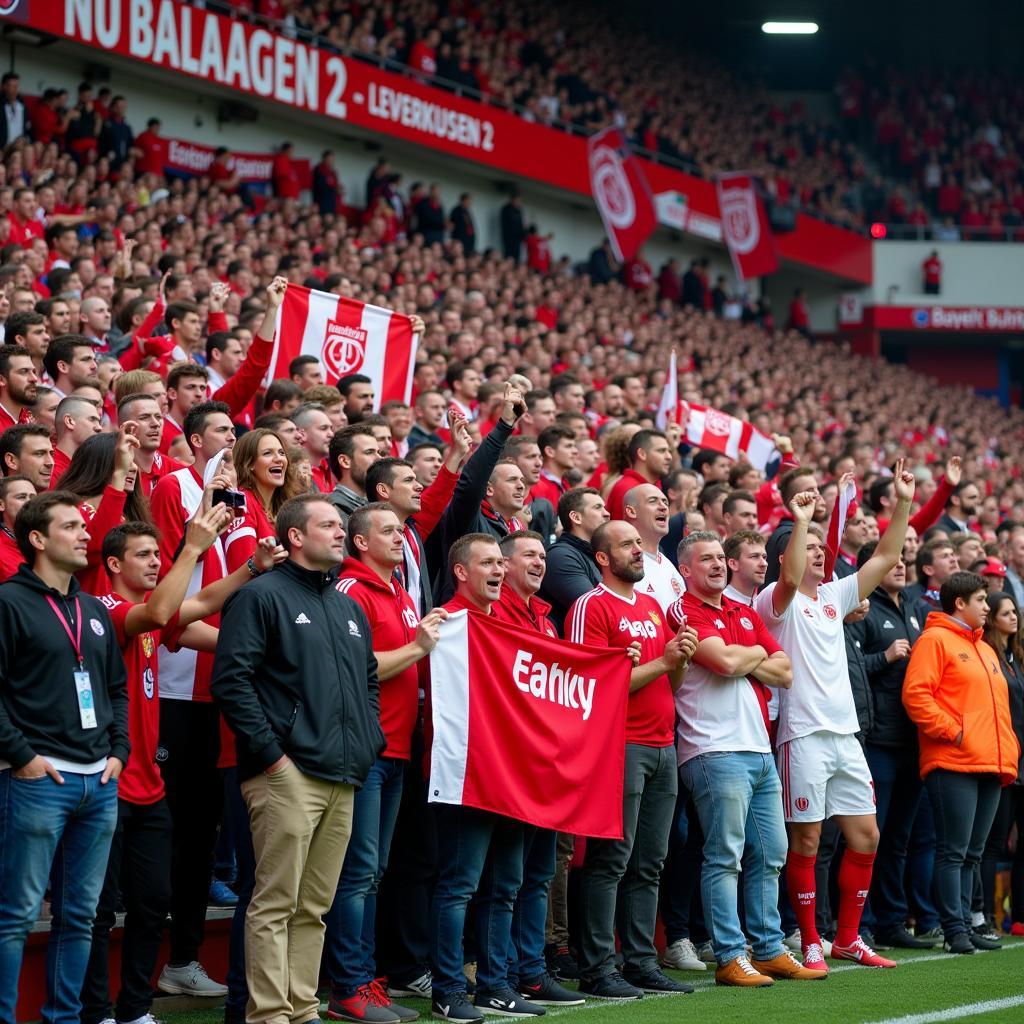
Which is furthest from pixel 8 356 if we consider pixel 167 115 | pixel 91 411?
pixel 167 115

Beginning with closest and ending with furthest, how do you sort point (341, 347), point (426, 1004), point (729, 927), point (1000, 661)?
point (426, 1004)
point (729, 927)
point (1000, 661)
point (341, 347)

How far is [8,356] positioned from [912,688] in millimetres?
4880

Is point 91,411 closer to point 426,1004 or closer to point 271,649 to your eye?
point 271,649

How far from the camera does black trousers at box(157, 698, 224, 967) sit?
6.25 meters

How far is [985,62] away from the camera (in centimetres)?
4044

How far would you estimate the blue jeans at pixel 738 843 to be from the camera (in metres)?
7.22

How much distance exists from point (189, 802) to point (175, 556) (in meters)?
0.95

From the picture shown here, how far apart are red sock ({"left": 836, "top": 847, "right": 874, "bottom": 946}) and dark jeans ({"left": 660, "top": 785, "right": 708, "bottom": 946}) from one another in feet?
2.27

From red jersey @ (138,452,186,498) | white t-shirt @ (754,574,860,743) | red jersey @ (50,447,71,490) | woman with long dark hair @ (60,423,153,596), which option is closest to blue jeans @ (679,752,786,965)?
white t-shirt @ (754,574,860,743)

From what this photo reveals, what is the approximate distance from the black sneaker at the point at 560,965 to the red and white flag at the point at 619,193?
17.3 meters

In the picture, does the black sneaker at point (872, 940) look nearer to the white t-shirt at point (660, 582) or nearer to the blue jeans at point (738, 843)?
the blue jeans at point (738, 843)

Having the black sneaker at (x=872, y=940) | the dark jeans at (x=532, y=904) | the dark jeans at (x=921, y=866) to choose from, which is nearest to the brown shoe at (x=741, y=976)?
the dark jeans at (x=532, y=904)

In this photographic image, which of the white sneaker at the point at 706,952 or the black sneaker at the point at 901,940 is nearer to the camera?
the white sneaker at the point at 706,952

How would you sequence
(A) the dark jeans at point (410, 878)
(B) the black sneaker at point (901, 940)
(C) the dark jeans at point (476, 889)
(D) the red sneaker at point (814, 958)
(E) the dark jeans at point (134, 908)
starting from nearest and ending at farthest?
(E) the dark jeans at point (134, 908), (C) the dark jeans at point (476, 889), (A) the dark jeans at point (410, 878), (D) the red sneaker at point (814, 958), (B) the black sneaker at point (901, 940)
